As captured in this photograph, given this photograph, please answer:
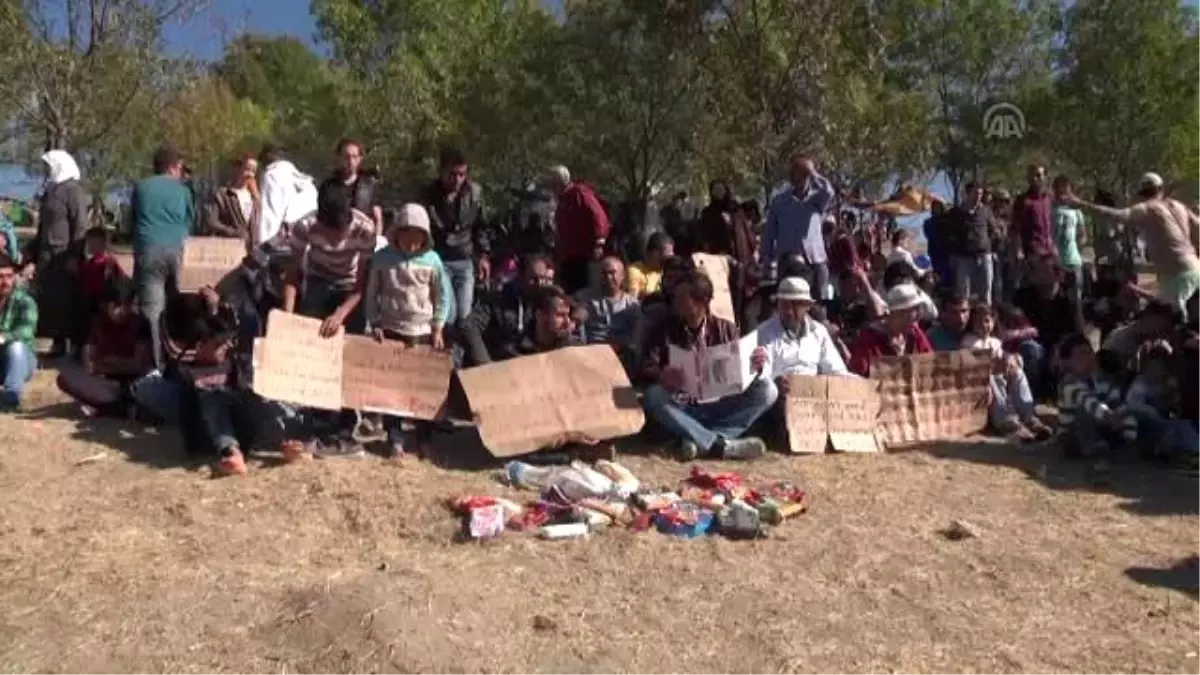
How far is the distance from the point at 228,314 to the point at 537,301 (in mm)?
2085

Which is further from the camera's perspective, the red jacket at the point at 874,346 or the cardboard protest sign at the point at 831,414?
the red jacket at the point at 874,346

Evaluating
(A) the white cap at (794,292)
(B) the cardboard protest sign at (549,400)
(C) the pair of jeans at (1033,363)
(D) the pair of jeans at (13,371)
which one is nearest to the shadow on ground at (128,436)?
(D) the pair of jeans at (13,371)

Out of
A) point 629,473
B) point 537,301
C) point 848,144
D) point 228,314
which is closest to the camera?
point 629,473

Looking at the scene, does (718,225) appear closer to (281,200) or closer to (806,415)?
(806,415)

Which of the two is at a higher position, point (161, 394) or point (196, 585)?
point (161, 394)

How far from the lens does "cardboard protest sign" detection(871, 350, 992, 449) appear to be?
9250mm

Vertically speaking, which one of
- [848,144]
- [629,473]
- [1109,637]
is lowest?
[1109,637]

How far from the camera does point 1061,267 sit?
500 inches

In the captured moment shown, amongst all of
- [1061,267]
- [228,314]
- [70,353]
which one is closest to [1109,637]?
[228,314]

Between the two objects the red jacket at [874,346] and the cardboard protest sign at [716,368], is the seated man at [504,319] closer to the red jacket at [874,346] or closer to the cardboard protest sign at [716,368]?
the cardboard protest sign at [716,368]

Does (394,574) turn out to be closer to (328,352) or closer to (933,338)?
(328,352)

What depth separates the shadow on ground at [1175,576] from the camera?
6.53 metres

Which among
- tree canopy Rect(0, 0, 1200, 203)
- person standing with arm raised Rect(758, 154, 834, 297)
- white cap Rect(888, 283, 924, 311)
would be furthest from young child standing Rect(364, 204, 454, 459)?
tree canopy Rect(0, 0, 1200, 203)

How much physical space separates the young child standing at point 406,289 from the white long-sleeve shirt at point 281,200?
145cm
